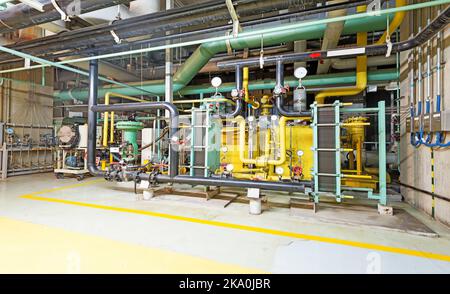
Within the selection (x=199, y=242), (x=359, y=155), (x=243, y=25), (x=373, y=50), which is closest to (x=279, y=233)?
(x=199, y=242)

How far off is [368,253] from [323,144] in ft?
4.84

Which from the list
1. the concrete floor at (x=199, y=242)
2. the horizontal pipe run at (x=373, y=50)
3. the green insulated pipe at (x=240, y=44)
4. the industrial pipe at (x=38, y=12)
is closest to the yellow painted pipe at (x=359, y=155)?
the concrete floor at (x=199, y=242)

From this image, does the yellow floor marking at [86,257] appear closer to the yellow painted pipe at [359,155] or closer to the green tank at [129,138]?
the green tank at [129,138]

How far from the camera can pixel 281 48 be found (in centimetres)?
515

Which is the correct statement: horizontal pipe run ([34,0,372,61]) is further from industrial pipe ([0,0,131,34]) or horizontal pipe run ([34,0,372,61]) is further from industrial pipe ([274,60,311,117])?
industrial pipe ([0,0,131,34])

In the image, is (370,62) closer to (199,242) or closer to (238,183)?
(238,183)

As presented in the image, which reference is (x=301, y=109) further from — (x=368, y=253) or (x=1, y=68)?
(x=1, y=68)

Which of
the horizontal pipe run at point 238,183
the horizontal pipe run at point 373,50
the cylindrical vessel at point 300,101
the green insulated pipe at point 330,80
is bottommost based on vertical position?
the horizontal pipe run at point 238,183

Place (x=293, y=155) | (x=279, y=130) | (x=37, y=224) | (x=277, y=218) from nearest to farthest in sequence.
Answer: (x=37, y=224) → (x=277, y=218) → (x=279, y=130) → (x=293, y=155)

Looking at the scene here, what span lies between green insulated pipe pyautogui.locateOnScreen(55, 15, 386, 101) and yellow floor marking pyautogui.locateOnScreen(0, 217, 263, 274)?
2999 mm

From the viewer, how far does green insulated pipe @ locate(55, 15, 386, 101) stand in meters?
3.34

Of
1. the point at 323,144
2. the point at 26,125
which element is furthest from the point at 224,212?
the point at 26,125

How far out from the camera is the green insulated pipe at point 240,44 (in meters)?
3.34

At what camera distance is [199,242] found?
82.4 inches
